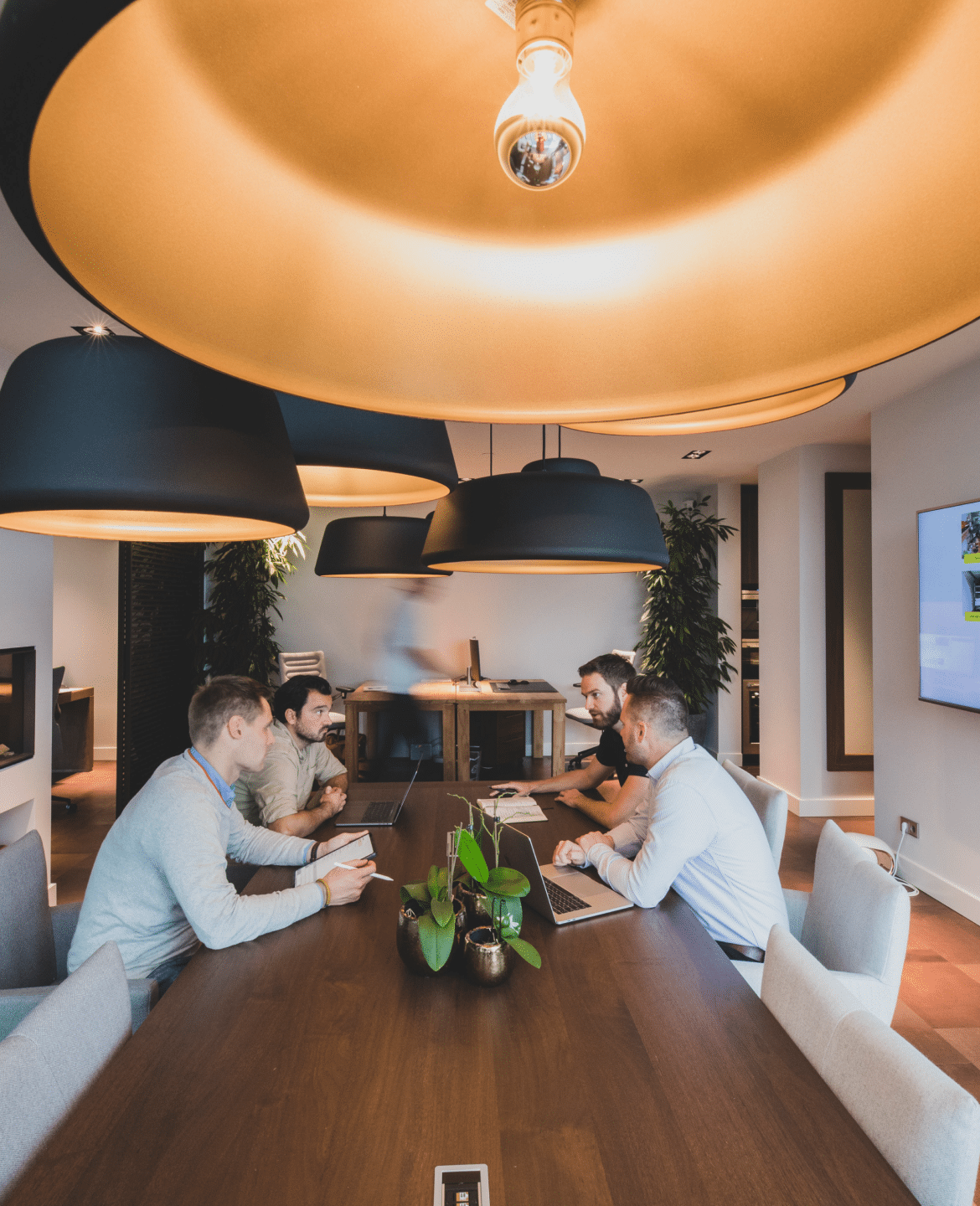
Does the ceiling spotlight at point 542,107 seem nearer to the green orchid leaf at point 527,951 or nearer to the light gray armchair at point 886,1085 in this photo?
the light gray armchair at point 886,1085

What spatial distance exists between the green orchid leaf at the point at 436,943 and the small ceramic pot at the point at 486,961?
0.18 ft

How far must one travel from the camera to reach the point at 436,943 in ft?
4.44

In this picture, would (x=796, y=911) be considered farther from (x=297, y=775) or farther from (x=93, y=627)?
(x=93, y=627)

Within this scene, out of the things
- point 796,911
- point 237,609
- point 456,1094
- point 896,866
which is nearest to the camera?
point 456,1094

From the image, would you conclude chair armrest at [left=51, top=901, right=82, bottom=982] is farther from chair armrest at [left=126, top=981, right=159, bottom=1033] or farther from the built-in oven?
the built-in oven

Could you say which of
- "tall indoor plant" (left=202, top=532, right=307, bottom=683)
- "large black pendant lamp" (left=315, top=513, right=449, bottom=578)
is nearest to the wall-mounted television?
"large black pendant lamp" (left=315, top=513, right=449, bottom=578)

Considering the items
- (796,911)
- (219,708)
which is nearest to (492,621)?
(796,911)

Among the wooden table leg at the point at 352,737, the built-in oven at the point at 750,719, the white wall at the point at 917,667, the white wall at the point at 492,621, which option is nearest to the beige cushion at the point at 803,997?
the white wall at the point at 917,667

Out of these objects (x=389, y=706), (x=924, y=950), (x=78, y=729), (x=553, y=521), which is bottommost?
(x=924, y=950)

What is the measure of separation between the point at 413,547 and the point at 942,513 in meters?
2.60

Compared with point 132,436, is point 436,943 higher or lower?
lower

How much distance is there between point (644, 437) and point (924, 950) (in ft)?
8.27

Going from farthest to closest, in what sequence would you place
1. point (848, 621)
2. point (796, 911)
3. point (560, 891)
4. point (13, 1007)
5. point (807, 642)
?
point (848, 621)
point (807, 642)
point (796, 911)
point (560, 891)
point (13, 1007)

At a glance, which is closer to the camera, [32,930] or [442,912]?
[442,912]
